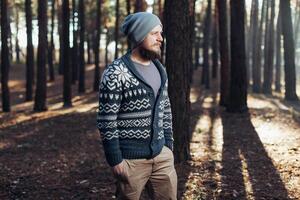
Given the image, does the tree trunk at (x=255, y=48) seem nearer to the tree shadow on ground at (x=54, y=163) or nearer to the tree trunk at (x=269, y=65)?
the tree trunk at (x=269, y=65)

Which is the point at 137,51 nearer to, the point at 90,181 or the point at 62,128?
the point at 90,181

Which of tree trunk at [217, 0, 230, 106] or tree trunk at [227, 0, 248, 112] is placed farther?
tree trunk at [217, 0, 230, 106]

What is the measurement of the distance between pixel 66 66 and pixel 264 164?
13.7m

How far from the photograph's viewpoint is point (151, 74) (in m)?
4.02

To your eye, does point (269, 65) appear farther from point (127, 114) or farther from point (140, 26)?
point (127, 114)

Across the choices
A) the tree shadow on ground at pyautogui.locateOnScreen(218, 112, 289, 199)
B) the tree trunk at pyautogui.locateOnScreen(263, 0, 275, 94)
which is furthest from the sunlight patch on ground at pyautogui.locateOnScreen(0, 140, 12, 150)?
the tree trunk at pyautogui.locateOnScreen(263, 0, 275, 94)

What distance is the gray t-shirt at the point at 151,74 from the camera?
3945mm

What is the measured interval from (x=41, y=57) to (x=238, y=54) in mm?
9251

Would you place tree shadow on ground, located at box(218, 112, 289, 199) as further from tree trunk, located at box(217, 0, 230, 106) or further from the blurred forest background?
tree trunk, located at box(217, 0, 230, 106)

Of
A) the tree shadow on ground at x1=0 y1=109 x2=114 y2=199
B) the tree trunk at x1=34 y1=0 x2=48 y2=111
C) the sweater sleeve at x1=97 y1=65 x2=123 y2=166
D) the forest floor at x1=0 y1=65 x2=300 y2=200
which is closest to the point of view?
the sweater sleeve at x1=97 y1=65 x2=123 y2=166

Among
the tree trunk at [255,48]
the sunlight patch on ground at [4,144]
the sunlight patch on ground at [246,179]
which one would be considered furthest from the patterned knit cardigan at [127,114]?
the tree trunk at [255,48]

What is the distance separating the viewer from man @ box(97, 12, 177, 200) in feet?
12.4

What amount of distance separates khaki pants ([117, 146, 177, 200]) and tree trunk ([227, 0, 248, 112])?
42.3 feet

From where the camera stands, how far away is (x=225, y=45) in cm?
1892
